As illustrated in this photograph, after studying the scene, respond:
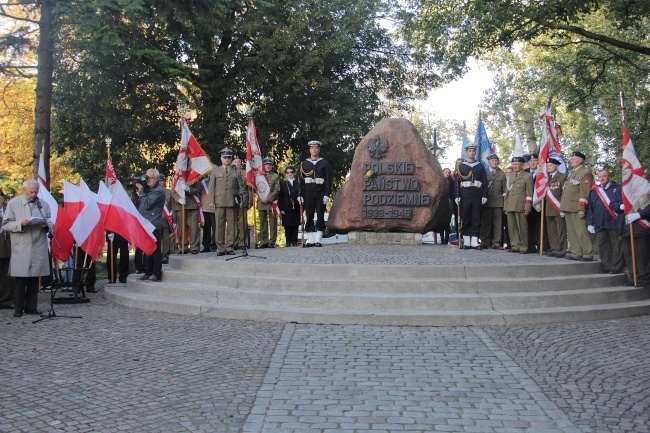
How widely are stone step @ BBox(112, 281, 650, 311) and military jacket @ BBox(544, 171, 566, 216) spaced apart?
8.62 feet

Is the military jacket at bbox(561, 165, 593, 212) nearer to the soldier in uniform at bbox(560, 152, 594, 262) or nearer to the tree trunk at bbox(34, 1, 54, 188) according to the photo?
the soldier in uniform at bbox(560, 152, 594, 262)

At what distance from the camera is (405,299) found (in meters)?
8.67

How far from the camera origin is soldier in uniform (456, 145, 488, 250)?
1287 centimetres

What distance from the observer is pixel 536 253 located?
41.4 ft

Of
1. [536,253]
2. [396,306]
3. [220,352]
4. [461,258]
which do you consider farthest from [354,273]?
[536,253]

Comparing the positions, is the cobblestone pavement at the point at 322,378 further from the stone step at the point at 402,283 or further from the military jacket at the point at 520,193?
the military jacket at the point at 520,193

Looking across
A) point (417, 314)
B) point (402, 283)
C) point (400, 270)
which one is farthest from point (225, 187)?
point (417, 314)

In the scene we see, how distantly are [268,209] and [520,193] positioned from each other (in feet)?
17.8

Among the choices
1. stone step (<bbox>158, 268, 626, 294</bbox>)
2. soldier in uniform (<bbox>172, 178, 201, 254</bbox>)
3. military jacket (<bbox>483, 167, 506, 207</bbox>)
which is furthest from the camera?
soldier in uniform (<bbox>172, 178, 201, 254</bbox>)

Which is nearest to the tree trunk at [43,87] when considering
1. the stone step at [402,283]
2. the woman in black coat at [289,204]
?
the woman in black coat at [289,204]

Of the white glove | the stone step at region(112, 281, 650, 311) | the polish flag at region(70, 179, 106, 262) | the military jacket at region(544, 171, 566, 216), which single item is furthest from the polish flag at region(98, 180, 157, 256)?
the white glove

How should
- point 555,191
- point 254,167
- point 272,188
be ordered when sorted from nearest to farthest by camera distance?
point 555,191 → point 254,167 → point 272,188

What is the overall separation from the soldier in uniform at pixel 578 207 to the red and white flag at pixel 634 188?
729 mm

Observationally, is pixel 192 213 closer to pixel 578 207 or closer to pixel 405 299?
pixel 405 299
